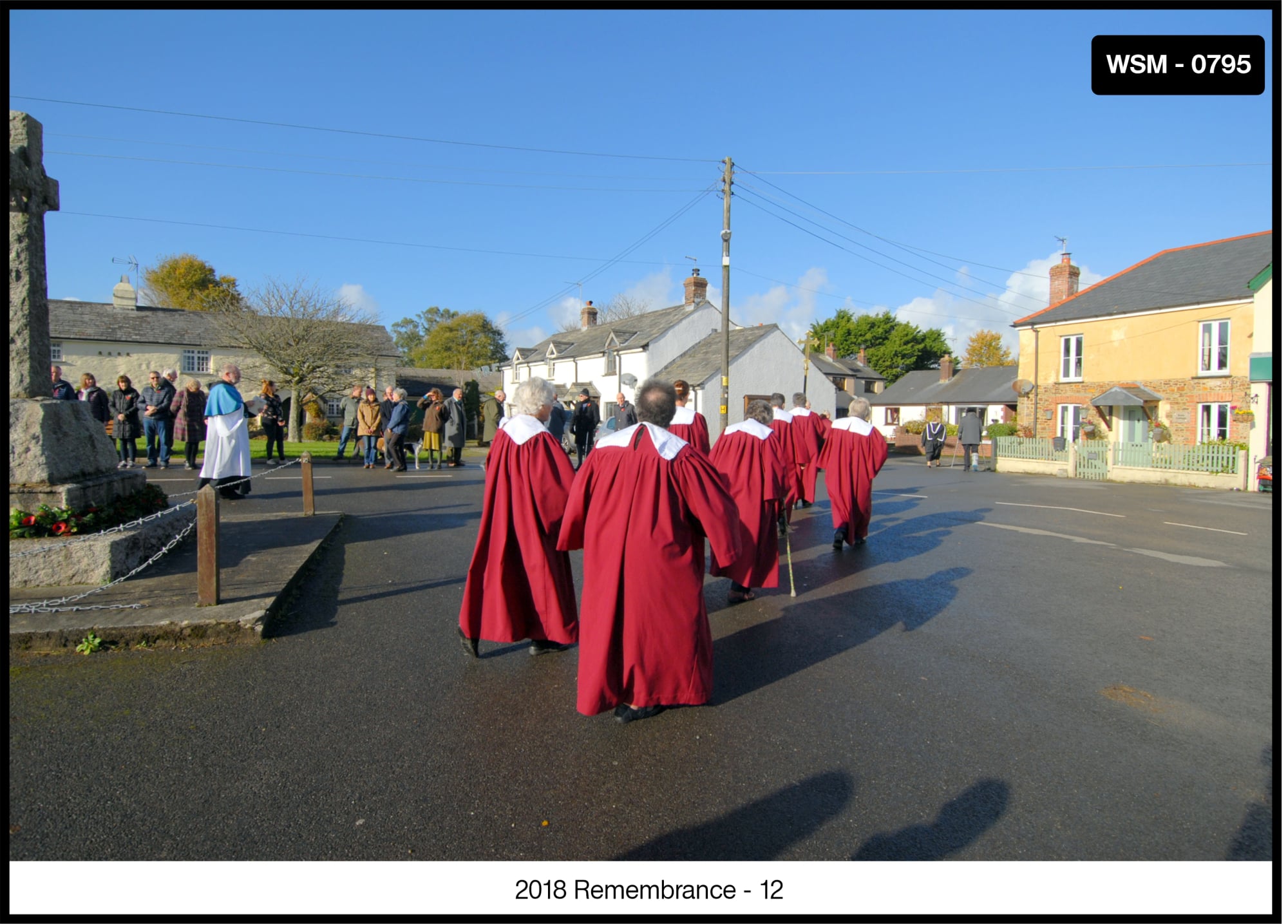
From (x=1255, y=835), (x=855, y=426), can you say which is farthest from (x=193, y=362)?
(x=1255, y=835)

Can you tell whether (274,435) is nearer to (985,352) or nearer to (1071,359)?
(1071,359)

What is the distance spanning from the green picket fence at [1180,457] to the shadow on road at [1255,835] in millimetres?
→ 20400

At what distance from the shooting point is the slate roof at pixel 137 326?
41.5 m

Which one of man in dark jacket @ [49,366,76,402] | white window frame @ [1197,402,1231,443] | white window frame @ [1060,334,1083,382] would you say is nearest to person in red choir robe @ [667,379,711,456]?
man in dark jacket @ [49,366,76,402]

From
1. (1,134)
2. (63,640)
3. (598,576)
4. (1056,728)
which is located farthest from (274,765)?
(1056,728)

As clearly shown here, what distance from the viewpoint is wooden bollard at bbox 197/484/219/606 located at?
17.0 feet

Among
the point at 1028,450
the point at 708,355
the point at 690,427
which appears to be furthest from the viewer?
the point at 708,355

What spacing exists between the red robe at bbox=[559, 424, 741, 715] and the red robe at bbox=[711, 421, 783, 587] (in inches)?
82.1

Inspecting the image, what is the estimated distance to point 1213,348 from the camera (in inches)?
988

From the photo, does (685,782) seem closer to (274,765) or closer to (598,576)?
(598,576)

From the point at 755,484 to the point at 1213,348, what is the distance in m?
25.5

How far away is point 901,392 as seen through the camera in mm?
57375

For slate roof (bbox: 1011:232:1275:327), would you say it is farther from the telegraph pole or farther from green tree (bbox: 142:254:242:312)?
green tree (bbox: 142:254:242:312)

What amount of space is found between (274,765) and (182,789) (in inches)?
14.5
